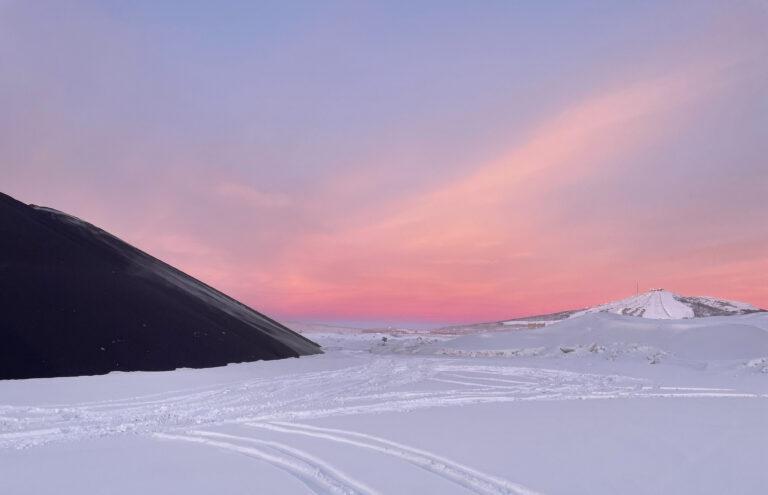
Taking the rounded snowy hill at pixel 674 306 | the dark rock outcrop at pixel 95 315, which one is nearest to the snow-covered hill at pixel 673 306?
the rounded snowy hill at pixel 674 306

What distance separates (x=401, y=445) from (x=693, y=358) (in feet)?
47.3

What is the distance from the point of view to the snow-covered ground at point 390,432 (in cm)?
455

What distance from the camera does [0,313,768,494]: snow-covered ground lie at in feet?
14.9

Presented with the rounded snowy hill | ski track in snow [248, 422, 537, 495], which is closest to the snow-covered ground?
ski track in snow [248, 422, 537, 495]

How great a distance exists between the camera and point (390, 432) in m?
6.17

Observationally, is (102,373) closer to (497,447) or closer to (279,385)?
(279,385)

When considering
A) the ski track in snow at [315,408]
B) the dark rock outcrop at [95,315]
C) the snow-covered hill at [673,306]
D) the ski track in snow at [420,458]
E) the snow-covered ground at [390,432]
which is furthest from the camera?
the snow-covered hill at [673,306]

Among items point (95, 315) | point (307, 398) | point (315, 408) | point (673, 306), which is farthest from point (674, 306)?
point (315, 408)

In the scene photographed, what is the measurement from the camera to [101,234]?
2316cm

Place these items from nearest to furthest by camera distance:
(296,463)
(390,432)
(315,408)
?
(296,463) → (390,432) → (315,408)

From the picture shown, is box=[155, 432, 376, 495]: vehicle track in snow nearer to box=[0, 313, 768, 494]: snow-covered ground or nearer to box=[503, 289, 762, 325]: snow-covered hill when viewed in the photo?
box=[0, 313, 768, 494]: snow-covered ground

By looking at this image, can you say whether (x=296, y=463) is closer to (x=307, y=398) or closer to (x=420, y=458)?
(x=420, y=458)

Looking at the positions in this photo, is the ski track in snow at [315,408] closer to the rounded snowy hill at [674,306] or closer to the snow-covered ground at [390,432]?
the snow-covered ground at [390,432]

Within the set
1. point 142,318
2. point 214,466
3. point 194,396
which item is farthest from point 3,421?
point 142,318
